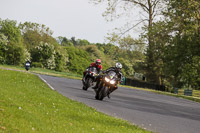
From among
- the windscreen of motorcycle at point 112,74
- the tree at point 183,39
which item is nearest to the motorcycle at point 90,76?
the windscreen of motorcycle at point 112,74

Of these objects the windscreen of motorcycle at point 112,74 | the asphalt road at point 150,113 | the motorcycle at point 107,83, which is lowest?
the asphalt road at point 150,113

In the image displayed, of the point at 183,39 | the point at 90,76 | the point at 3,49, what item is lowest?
the point at 90,76

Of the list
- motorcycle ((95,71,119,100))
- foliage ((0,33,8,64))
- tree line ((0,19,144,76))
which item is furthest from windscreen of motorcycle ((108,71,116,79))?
foliage ((0,33,8,64))

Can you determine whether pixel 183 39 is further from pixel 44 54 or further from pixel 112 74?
pixel 44 54

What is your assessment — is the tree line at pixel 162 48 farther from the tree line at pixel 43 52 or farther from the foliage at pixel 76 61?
the foliage at pixel 76 61

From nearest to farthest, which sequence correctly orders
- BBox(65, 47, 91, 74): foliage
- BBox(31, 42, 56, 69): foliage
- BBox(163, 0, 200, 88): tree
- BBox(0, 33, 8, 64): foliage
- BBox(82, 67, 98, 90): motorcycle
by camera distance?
BBox(82, 67, 98, 90): motorcycle < BBox(163, 0, 200, 88): tree < BBox(0, 33, 8, 64): foliage < BBox(31, 42, 56, 69): foliage < BBox(65, 47, 91, 74): foliage

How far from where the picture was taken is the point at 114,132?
8.02m

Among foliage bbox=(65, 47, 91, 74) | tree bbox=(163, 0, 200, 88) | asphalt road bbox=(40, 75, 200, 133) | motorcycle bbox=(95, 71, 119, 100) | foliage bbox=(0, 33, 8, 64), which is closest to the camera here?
asphalt road bbox=(40, 75, 200, 133)

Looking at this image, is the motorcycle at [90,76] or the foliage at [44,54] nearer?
the motorcycle at [90,76]

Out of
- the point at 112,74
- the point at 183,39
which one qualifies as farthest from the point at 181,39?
the point at 112,74

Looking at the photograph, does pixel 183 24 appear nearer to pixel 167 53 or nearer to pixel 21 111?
pixel 167 53

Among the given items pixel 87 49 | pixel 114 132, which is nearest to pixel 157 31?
pixel 114 132

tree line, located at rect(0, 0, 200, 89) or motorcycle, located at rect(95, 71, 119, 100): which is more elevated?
tree line, located at rect(0, 0, 200, 89)

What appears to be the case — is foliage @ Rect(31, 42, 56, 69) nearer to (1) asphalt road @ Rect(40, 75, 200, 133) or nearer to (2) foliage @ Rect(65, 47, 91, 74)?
(2) foliage @ Rect(65, 47, 91, 74)
